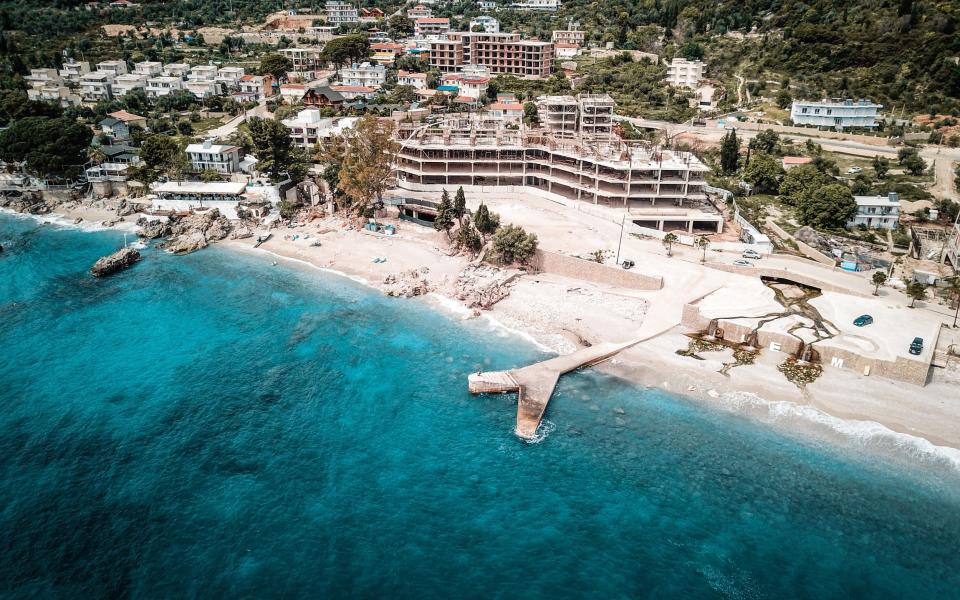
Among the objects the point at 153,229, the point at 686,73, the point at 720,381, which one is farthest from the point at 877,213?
the point at 153,229


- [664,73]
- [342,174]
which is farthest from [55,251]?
[664,73]

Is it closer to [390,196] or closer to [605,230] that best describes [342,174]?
[390,196]

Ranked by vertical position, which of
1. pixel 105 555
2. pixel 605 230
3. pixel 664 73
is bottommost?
pixel 105 555

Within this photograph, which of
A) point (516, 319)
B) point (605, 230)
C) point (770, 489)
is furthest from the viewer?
point (605, 230)

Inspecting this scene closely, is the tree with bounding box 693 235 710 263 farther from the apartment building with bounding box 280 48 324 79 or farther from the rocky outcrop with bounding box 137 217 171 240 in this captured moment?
the apartment building with bounding box 280 48 324 79

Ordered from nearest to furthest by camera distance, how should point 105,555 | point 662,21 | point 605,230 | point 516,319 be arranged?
point 105,555 → point 516,319 → point 605,230 → point 662,21

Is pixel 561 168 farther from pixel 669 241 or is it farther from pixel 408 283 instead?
pixel 408 283
